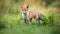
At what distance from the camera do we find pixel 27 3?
2109 millimetres

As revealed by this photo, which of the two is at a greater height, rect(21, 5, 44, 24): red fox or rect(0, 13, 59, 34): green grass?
rect(21, 5, 44, 24): red fox

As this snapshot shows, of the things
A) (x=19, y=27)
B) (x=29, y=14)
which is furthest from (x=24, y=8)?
(x=19, y=27)

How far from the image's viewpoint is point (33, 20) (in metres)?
2.08

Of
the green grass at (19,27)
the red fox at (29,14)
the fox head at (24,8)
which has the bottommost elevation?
the green grass at (19,27)

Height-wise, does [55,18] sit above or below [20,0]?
below

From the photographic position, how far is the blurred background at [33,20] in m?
2.04

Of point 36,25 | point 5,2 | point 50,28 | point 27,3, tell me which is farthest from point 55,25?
point 5,2

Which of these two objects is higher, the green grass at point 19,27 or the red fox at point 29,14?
the red fox at point 29,14

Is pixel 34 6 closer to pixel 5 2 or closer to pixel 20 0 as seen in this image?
pixel 20 0

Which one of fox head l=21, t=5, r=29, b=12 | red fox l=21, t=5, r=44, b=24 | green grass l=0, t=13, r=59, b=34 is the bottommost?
green grass l=0, t=13, r=59, b=34

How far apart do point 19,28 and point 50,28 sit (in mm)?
366

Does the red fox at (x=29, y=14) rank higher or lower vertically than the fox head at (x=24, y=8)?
lower

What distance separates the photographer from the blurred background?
6.71 feet

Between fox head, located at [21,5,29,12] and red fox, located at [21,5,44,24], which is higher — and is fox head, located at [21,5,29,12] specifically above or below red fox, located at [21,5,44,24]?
above
